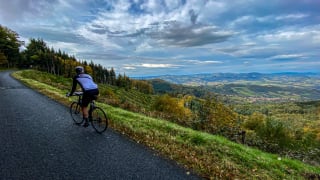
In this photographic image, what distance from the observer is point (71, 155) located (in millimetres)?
8391

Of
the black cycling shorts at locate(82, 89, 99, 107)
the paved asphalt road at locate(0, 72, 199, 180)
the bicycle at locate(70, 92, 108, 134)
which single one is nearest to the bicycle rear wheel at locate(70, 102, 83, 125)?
the bicycle at locate(70, 92, 108, 134)

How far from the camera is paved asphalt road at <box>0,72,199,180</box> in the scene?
7031 mm

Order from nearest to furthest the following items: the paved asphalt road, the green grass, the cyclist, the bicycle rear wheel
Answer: the paved asphalt road → the green grass → the cyclist → the bicycle rear wheel

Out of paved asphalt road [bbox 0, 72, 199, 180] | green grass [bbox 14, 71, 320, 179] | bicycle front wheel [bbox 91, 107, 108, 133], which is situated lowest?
green grass [bbox 14, 71, 320, 179]

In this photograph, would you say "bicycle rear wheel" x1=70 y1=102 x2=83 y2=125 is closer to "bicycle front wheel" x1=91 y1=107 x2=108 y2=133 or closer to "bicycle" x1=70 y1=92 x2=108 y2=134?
"bicycle" x1=70 y1=92 x2=108 y2=134

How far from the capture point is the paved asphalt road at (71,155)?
7.03 m

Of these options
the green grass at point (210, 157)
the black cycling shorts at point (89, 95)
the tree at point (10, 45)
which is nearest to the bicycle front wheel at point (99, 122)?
the black cycling shorts at point (89, 95)

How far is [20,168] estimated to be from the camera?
7164 millimetres

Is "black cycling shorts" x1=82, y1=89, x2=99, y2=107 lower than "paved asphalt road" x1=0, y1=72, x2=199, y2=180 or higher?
higher

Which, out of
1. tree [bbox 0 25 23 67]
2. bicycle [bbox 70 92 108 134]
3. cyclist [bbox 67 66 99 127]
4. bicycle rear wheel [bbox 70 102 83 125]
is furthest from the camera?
tree [bbox 0 25 23 67]

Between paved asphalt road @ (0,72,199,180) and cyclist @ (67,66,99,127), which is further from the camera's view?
cyclist @ (67,66,99,127)

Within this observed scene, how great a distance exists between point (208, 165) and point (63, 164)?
4.17 metres

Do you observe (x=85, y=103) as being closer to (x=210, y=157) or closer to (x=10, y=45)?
(x=210, y=157)

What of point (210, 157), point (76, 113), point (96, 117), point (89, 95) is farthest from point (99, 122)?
point (210, 157)
